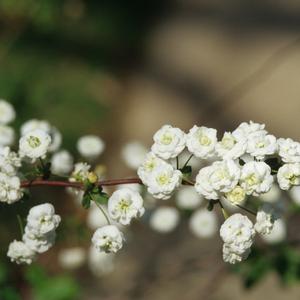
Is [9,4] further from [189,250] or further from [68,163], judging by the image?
[68,163]

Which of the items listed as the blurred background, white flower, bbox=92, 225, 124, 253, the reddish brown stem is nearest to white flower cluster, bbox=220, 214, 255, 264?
the reddish brown stem

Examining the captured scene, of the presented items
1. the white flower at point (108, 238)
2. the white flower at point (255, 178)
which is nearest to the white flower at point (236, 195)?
the white flower at point (255, 178)

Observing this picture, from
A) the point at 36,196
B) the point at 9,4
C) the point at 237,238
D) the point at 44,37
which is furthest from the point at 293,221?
the point at 9,4

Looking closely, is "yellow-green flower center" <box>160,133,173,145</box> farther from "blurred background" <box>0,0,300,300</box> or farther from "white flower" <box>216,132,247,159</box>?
"blurred background" <box>0,0,300,300</box>

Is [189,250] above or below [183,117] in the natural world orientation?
below

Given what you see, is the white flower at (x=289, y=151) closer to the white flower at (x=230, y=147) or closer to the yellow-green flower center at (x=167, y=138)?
the white flower at (x=230, y=147)

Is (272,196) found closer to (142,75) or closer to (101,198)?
→ (101,198)
